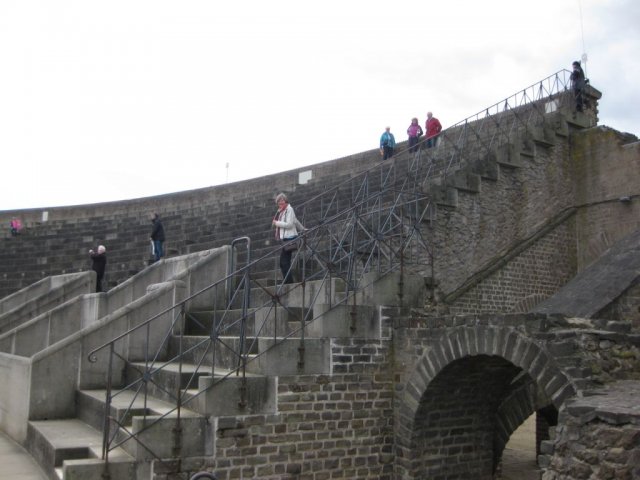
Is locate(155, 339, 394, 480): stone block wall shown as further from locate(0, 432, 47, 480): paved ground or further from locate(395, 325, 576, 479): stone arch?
locate(0, 432, 47, 480): paved ground

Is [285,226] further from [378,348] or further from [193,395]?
[193,395]

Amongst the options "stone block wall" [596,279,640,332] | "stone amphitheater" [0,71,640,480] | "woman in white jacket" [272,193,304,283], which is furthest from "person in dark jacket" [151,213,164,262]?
"stone block wall" [596,279,640,332]

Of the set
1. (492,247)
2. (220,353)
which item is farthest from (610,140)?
(220,353)

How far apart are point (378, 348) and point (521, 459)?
8.54m

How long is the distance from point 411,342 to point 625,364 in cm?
270

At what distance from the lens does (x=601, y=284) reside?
10.2 m

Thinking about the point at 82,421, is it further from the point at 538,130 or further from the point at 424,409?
the point at 538,130

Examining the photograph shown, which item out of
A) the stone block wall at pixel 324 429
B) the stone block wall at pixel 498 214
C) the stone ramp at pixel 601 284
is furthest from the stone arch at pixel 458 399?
the stone block wall at pixel 498 214

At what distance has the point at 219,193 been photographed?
77.9 ft

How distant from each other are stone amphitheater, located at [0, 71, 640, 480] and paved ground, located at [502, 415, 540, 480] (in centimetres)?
28

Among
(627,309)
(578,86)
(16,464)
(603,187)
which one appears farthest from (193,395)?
(578,86)

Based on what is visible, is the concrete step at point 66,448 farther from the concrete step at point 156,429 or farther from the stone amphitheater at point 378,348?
the concrete step at point 156,429

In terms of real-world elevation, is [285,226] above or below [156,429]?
above

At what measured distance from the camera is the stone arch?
7.46m
